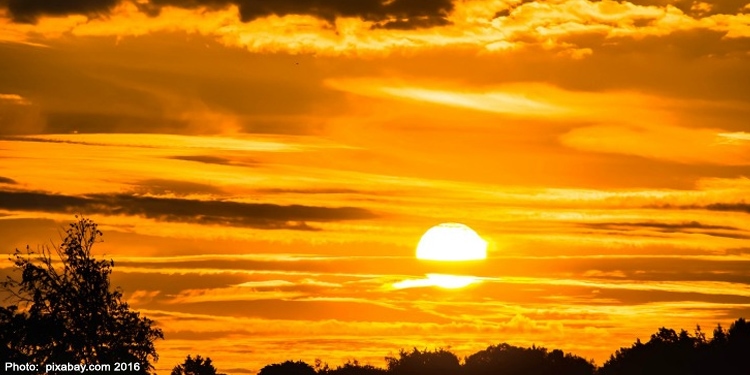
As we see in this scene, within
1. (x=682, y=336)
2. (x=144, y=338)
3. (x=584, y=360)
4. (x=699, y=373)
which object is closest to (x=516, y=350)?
(x=584, y=360)

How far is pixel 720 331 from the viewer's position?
171000mm

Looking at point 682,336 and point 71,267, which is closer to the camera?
point 71,267

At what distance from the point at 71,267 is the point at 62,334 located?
3.95 meters

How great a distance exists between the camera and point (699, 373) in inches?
6166

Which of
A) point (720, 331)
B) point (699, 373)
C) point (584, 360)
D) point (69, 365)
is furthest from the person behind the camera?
point (584, 360)

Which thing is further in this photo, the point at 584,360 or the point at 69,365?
the point at 584,360

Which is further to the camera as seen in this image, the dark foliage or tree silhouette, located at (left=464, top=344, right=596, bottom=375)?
tree silhouette, located at (left=464, top=344, right=596, bottom=375)

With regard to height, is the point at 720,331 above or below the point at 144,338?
above

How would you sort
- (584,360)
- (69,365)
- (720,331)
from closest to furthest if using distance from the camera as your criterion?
(69,365) → (720,331) → (584,360)

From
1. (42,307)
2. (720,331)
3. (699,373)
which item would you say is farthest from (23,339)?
(720,331)

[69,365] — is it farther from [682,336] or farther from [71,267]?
[682,336]

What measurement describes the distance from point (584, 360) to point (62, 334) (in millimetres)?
128462

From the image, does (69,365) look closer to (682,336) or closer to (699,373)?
(699,373)

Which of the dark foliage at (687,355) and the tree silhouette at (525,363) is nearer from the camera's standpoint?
the dark foliage at (687,355)
